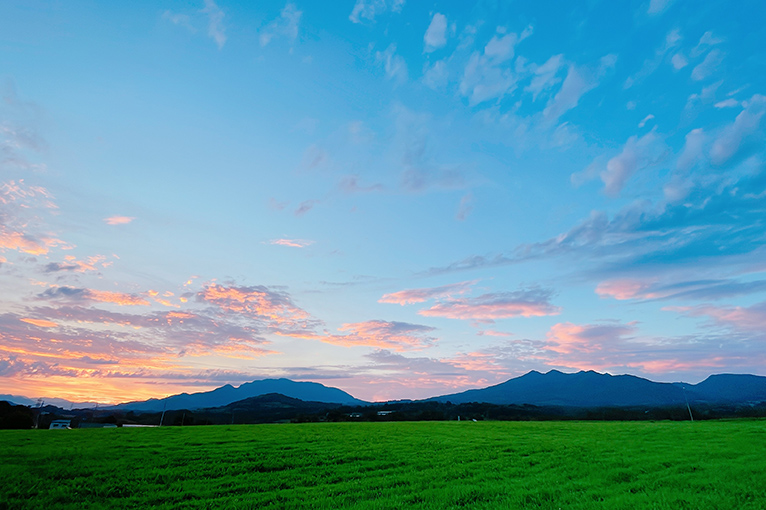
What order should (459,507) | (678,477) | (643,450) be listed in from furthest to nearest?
(643,450) < (678,477) < (459,507)

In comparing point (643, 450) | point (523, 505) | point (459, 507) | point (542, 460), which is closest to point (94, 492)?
point (459, 507)

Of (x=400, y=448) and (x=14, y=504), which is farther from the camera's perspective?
(x=400, y=448)

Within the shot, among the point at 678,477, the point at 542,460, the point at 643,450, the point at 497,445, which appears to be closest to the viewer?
the point at 678,477

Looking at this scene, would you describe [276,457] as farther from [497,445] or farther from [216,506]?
[497,445]

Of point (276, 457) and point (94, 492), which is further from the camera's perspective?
point (276, 457)

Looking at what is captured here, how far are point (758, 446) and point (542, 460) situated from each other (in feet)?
53.9

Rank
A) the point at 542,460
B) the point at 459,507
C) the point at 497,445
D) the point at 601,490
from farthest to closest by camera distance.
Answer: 1. the point at 497,445
2. the point at 542,460
3. the point at 601,490
4. the point at 459,507

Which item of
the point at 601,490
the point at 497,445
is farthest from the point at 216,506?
the point at 497,445

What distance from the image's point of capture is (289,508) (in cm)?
1152

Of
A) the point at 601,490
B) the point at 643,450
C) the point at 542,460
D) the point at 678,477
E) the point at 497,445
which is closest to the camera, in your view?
the point at 601,490

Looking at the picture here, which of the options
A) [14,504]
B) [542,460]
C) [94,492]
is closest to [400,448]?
[542,460]

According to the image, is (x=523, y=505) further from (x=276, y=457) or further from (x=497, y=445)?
(x=497, y=445)

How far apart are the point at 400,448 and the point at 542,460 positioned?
924 cm

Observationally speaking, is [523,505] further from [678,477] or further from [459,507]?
[678,477]
